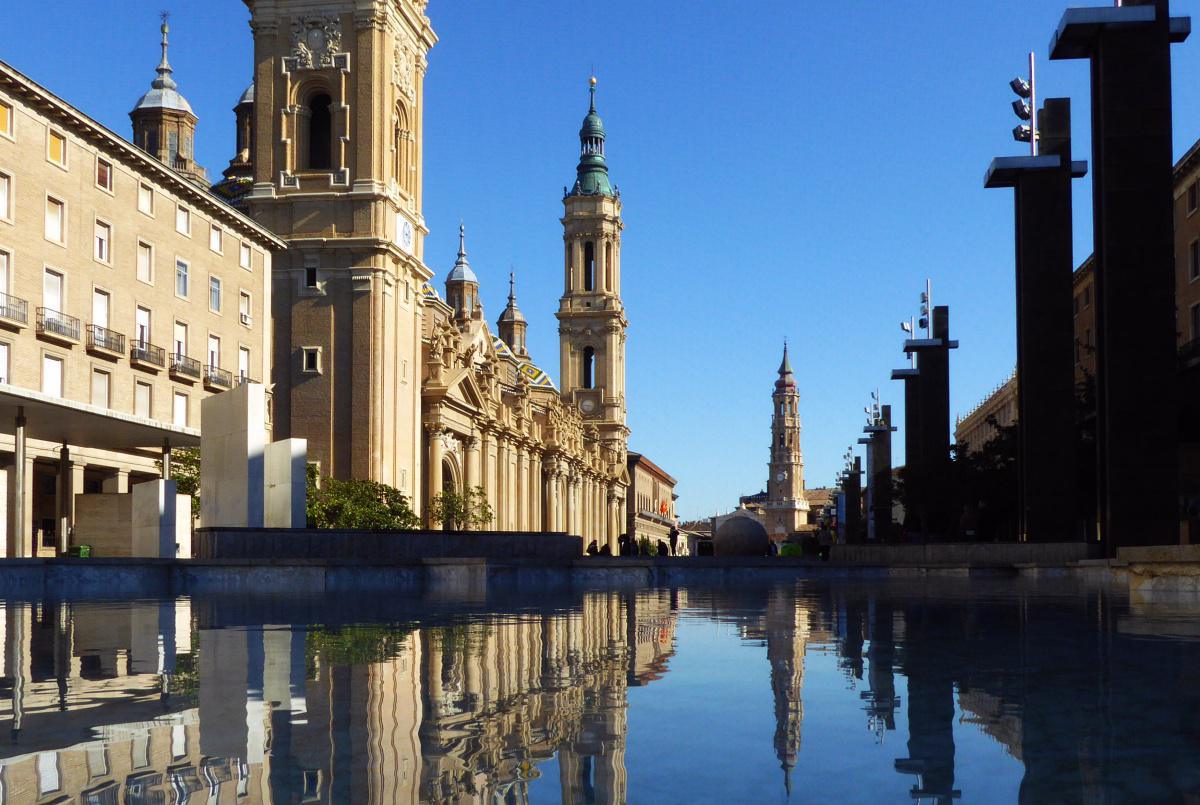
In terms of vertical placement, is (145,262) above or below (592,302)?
below

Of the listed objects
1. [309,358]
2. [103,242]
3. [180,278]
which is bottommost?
[309,358]

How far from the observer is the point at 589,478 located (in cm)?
11975

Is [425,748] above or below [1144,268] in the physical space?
below

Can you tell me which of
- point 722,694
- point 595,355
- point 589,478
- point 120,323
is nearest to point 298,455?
point 120,323

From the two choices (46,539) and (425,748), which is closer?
(425,748)

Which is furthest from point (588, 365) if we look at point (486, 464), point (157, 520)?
point (157, 520)

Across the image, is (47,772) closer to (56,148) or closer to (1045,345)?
(1045,345)

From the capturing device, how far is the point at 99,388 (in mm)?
43750

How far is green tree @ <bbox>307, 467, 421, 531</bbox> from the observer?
51.4m

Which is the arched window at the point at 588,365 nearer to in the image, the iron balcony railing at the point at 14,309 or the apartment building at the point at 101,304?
the apartment building at the point at 101,304

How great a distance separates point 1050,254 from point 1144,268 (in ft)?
23.7

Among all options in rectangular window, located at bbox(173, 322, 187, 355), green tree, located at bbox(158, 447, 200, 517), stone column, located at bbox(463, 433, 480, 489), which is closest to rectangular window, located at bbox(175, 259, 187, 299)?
rectangular window, located at bbox(173, 322, 187, 355)

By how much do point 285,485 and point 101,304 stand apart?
1625 centimetres

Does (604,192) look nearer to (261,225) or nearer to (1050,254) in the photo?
(261,225)
